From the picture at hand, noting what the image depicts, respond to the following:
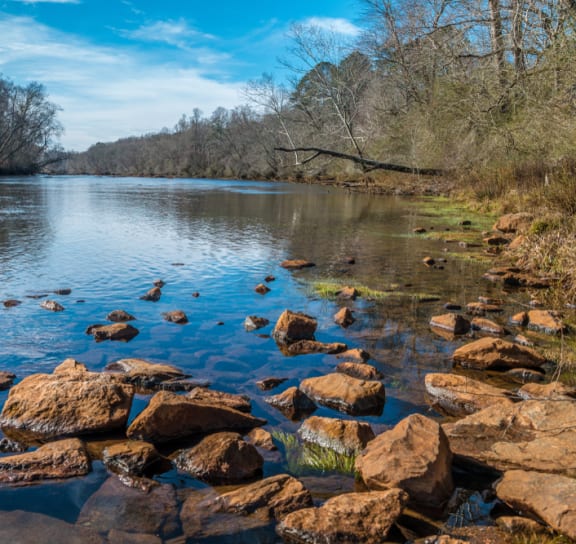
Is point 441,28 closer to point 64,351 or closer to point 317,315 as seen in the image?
point 317,315

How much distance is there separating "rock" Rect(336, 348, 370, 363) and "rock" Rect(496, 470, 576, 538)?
282cm

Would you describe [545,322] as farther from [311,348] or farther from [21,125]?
[21,125]

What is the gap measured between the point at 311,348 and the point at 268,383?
1.24m

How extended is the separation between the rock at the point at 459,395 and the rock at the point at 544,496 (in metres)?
1.45

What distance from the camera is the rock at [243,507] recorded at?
339 cm

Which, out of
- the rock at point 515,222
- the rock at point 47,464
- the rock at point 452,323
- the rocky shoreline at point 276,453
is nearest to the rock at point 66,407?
the rocky shoreline at point 276,453

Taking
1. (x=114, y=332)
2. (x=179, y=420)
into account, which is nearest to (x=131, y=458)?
(x=179, y=420)

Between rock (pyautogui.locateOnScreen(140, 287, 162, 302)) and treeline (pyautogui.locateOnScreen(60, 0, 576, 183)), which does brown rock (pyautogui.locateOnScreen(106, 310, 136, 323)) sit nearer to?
rock (pyautogui.locateOnScreen(140, 287, 162, 302))

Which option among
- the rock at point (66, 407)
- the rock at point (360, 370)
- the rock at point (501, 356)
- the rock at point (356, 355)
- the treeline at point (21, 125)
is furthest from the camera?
the treeline at point (21, 125)

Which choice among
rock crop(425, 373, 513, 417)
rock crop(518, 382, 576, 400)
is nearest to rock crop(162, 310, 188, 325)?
rock crop(425, 373, 513, 417)

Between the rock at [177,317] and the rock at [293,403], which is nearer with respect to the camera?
the rock at [293,403]

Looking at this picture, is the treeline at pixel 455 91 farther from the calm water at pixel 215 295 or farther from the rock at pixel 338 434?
the rock at pixel 338 434

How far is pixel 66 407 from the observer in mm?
4648

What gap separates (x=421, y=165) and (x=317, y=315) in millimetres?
21042
